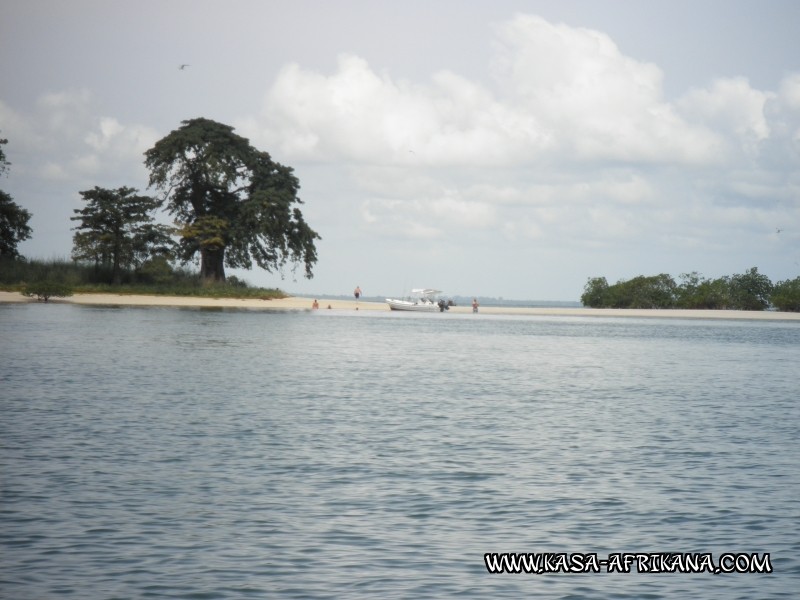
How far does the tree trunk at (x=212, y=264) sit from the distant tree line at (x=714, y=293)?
5189 cm

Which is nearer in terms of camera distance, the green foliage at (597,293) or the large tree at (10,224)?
the large tree at (10,224)

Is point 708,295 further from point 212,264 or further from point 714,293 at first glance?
point 212,264

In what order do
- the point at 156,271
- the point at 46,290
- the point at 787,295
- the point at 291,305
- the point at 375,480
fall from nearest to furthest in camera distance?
the point at 375,480 < the point at 46,290 < the point at 156,271 < the point at 291,305 < the point at 787,295

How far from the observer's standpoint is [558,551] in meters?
11.9

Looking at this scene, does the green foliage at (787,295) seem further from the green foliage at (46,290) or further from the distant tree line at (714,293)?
the green foliage at (46,290)

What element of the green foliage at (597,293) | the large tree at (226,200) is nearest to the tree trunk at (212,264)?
the large tree at (226,200)

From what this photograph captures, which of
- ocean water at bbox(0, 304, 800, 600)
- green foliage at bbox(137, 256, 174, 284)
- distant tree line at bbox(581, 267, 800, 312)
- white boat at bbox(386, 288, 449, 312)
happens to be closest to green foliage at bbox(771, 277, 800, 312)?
distant tree line at bbox(581, 267, 800, 312)

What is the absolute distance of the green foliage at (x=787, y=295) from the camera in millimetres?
119312

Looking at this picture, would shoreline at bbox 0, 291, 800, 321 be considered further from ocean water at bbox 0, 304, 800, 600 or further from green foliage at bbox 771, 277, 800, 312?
ocean water at bbox 0, 304, 800, 600

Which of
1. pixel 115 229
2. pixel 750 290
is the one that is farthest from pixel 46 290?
pixel 750 290

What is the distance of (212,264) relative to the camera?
327 feet

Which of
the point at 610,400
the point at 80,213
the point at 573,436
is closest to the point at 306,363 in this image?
the point at 610,400

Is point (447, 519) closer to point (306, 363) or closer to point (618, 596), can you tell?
point (618, 596)

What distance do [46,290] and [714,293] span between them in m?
74.3
